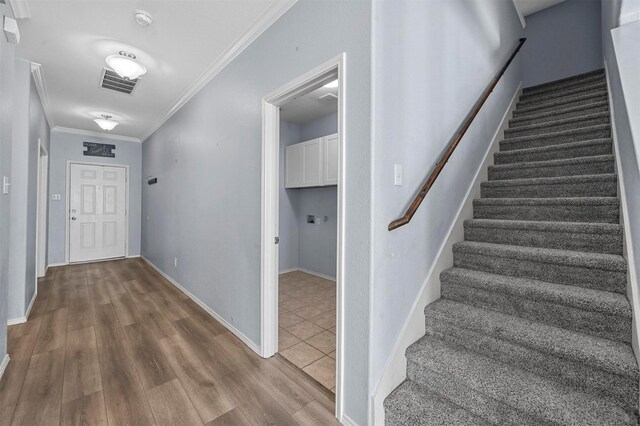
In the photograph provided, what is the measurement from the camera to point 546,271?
1.80m

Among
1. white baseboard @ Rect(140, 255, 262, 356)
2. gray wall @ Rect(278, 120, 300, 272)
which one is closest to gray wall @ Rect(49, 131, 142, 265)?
white baseboard @ Rect(140, 255, 262, 356)

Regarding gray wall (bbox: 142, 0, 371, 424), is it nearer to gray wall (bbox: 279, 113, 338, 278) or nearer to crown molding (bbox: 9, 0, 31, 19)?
crown molding (bbox: 9, 0, 31, 19)

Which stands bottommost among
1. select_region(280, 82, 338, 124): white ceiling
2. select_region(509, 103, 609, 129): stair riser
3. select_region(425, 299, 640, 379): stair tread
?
select_region(425, 299, 640, 379): stair tread

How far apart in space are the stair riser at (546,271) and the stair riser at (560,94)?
8.62 ft

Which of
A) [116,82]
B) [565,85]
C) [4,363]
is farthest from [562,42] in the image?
[4,363]

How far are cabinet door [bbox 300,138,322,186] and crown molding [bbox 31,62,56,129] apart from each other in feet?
10.8

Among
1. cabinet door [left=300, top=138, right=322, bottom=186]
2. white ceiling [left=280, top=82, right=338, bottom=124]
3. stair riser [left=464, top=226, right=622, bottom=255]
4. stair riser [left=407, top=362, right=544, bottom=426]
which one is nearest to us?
stair riser [left=407, top=362, right=544, bottom=426]

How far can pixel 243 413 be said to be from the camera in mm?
1667

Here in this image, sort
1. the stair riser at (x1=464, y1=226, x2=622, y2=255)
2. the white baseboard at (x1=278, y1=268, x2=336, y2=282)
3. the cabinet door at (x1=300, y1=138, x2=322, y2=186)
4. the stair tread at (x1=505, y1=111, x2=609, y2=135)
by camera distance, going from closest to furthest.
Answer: the stair riser at (x1=464, y1=226, x2=622, y2=255)
the stair tread at (x1=505, y1=111, x2=609, y2=135)
the cabinet door at (x1=300, y1=138, x2=322, y2=186)
the white baseboard at (x1=278, y1=268, x2=336, y2=282)

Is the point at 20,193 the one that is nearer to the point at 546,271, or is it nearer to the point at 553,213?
the point at 546,271

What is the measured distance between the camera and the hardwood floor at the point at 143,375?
1.65 metres

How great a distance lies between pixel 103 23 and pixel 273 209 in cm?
209

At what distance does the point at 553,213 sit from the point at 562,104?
198cm

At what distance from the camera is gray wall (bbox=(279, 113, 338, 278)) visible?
4.71m
